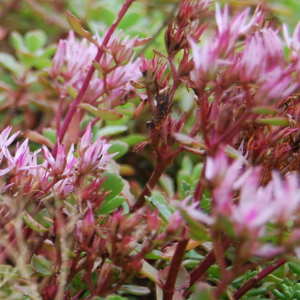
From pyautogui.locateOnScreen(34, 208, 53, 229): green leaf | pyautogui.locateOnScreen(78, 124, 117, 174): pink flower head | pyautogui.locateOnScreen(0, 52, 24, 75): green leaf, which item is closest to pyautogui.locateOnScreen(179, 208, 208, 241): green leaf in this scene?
pyautogui.locateOnScreen(78, 124, 117, 174): pink flower head

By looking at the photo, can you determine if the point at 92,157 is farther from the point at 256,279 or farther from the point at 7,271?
the point at 256,279

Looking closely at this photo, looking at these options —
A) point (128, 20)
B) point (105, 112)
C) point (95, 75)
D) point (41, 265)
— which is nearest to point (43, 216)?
point (41, 265)

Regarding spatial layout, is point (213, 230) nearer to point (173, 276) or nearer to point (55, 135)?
point (173, 276)

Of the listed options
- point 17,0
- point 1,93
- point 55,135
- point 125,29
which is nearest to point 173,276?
point 55,135

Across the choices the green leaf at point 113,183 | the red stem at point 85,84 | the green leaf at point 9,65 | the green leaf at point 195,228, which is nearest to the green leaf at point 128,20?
the green leaf at point 9,65

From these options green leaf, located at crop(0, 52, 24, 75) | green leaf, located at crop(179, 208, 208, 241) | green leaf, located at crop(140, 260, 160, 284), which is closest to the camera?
green leaf, located at crop(179, 208, 208, 241)

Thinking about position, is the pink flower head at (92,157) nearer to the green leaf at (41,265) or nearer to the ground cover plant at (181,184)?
the ground cover plant at (181,184)

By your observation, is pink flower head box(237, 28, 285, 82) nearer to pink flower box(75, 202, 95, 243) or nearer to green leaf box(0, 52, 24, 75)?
pink flower box(75, 202, 95, 243)

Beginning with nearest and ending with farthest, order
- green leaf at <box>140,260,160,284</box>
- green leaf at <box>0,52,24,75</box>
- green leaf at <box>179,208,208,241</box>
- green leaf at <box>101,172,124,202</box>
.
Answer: green leaf at <box>179,208,208,241</box> → green leaf at <box>140,260,160,284</box> → green leaf at <box>101,172,124,202</box> → green leaf at <box>0,52,24,75</box>
